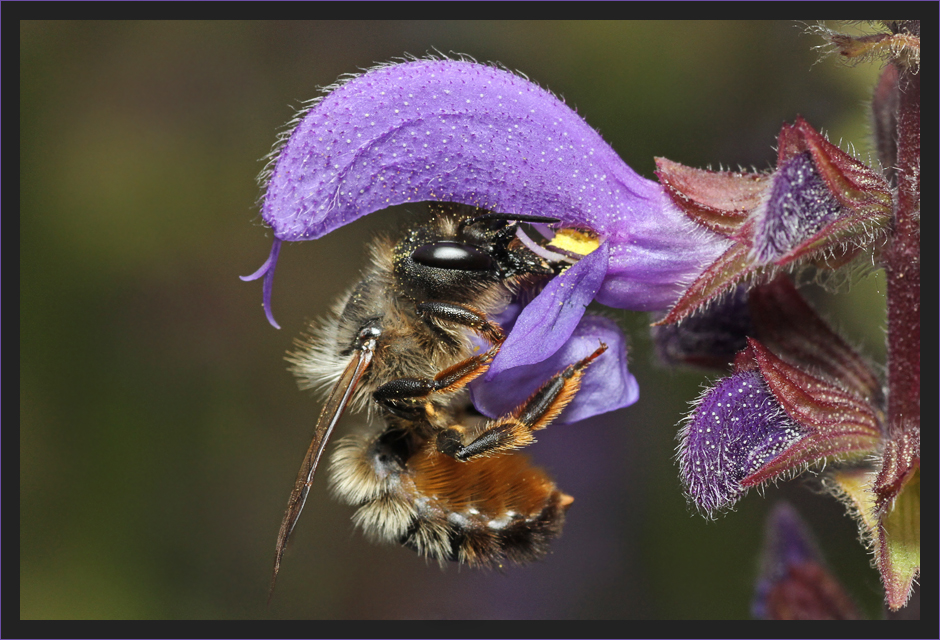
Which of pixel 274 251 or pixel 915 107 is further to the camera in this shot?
pixel 274 251

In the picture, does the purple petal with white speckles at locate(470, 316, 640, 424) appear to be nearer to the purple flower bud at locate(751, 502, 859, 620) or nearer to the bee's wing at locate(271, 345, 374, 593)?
the bee's wing at locate(271, 345, 374, 593)

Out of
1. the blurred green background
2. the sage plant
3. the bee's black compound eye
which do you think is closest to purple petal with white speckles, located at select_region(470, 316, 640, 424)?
the sage plant

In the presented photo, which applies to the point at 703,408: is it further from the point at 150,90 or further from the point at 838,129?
the point at 150,90

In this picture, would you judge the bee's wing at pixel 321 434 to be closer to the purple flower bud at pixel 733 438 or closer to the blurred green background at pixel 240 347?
the purple flower bud at pixel 733 438

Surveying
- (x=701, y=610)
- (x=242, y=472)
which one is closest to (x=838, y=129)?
(x=701, y=610)

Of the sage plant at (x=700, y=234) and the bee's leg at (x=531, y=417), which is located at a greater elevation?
the sage plant at (x=700, y=234)

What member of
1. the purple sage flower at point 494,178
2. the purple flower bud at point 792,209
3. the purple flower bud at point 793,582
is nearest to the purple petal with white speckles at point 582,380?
the purple sage flower at point 494,178
